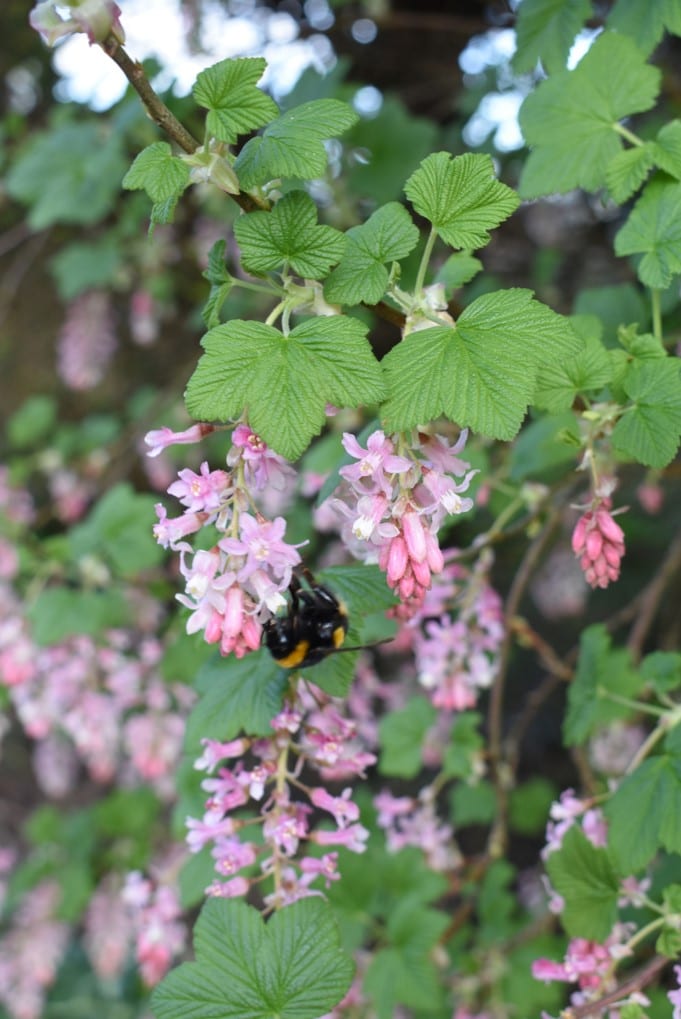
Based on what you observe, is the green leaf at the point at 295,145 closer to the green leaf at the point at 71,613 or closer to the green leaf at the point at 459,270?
the green leaf at the point at 459,270

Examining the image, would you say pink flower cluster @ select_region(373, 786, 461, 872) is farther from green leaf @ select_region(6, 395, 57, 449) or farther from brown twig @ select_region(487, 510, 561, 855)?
green leaf @ select_region(6, 395, 57, 449)

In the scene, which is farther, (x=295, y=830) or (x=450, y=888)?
(x=450, y=888)

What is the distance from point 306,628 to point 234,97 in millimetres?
577

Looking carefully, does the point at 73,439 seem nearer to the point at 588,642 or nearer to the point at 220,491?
the point at 588,642

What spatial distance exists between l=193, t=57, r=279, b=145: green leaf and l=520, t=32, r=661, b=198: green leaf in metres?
0.48

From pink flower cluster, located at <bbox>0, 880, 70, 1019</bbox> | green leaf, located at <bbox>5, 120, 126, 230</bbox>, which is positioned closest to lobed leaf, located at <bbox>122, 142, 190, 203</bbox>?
green leaf, located at <bbox>5, 120, 126, 230</bbox>

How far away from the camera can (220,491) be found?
0.98 metres

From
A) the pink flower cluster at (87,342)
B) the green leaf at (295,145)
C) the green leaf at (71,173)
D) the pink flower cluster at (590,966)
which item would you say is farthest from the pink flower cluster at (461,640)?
the pink flower cluster at (87,342)

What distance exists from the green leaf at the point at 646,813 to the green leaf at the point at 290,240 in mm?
762

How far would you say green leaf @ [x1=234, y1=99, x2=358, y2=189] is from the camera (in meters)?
0.95

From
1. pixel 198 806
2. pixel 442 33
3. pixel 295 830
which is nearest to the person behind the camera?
pixel 295 830

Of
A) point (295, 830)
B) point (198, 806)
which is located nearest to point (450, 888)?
point (198, 806)

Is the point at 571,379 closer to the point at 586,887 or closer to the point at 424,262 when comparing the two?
the point at 424,262

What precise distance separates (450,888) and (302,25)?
2590 millimetres
